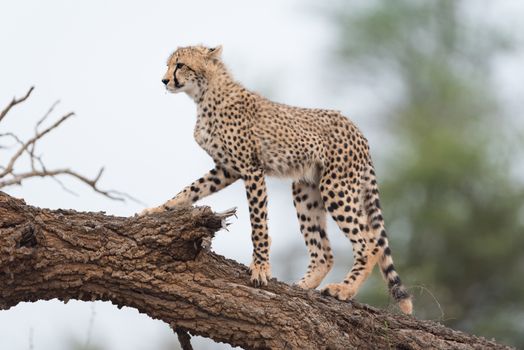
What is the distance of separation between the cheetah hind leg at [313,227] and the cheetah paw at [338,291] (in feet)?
2.36

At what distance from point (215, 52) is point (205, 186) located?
35.6 inches

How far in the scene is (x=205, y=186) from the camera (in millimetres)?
6789

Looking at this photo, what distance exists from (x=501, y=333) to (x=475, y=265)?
188 cm

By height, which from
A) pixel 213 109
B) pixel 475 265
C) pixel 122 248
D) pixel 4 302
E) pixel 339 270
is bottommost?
pixel 4 302

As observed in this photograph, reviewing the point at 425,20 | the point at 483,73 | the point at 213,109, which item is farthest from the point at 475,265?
the point at 213,109

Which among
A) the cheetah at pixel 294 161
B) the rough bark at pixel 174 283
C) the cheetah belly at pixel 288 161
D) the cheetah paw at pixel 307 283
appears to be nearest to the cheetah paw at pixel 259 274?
the rough bark at pixel 174 283

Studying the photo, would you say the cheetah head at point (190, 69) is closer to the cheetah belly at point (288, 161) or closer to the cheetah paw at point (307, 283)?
the cheetah belly at point (288, 161)

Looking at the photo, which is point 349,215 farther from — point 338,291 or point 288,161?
point 338,291

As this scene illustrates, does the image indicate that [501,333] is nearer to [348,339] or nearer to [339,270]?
[339,270]

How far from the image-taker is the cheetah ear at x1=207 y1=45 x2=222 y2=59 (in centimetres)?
717

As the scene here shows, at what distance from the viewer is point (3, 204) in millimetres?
5379

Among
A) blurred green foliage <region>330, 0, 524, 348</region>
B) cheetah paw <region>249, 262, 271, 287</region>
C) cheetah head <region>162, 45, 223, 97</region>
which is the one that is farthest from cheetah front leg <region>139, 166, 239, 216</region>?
blurred green foliage <region>330, 0, 524, 348</region>

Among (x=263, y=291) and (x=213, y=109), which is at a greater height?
(x=213, y=109)

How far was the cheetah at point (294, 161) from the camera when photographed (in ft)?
22.2
